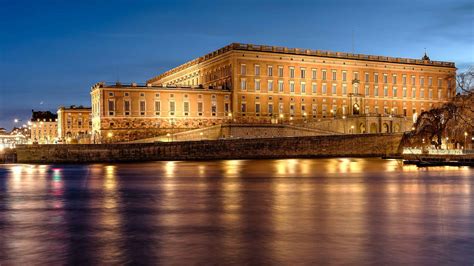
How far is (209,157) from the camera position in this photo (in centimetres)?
7112

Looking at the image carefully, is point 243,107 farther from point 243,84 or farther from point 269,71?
point 269,71

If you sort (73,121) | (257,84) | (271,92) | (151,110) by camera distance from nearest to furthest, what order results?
(151,110) < (257,84) < (271,92) < (73,121)

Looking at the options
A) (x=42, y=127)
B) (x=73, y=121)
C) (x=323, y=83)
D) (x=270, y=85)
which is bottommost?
(x=42, y=127)

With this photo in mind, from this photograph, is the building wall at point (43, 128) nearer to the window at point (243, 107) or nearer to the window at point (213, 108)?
the window at point (213, 108)

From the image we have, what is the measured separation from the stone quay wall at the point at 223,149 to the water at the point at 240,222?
2636 cm

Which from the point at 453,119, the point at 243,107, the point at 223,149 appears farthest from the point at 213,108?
the point at 453,119

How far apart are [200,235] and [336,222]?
5.88 metres

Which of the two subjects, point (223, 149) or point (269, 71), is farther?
point (269, 71)

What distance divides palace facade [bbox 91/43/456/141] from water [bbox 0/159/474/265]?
47.6m

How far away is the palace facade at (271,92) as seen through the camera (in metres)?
87.9

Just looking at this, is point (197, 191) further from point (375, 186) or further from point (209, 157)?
point (209, 157)

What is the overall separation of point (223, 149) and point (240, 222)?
49.4 metres

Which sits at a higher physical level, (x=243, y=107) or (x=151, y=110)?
(x=243, y=107)

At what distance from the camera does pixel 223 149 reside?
2825 inches
